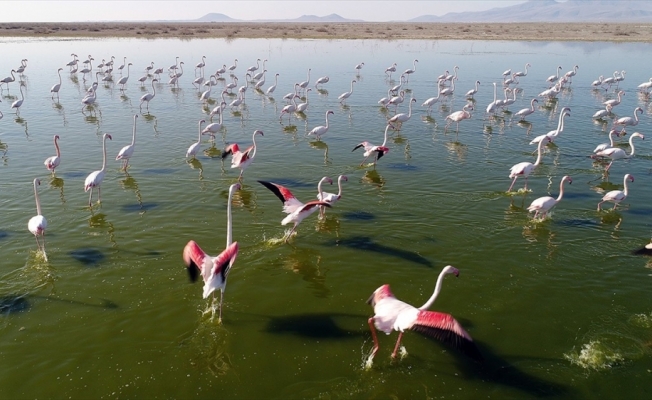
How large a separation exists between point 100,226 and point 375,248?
689 cm

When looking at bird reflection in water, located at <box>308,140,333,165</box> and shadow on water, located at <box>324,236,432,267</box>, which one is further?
bird reflection in water, located at <box>308,140,333,165</box>

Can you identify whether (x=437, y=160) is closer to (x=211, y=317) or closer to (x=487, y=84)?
(x=211, y=317)

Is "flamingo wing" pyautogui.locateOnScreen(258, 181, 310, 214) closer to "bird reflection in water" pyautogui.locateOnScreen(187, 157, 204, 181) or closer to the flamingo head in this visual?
the flamingo head

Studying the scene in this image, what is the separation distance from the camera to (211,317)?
317 inches

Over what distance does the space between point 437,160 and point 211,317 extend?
36.8 feet

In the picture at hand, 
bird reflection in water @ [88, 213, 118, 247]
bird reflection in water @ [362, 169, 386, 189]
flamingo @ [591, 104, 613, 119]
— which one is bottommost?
bird reflection in water @ [88, 213, 118, 247]

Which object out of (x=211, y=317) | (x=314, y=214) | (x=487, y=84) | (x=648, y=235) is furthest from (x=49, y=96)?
(x=648, y=235)

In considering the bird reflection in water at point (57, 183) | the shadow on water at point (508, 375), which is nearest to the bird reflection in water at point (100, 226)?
the bird reflection in water at point (57, 183)

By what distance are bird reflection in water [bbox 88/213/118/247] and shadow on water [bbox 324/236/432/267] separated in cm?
515

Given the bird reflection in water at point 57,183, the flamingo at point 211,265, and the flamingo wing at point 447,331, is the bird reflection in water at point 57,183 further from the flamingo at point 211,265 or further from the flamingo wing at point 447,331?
the flamingo wing at point 447,331

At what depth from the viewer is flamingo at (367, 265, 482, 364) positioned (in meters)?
5.68

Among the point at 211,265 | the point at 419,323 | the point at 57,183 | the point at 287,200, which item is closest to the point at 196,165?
the point at 57,183

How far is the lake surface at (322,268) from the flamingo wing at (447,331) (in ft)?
3.81

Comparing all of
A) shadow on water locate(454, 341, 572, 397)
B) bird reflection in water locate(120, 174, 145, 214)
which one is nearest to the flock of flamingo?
bird reflection in water locate(120, 174, 145, 214)
